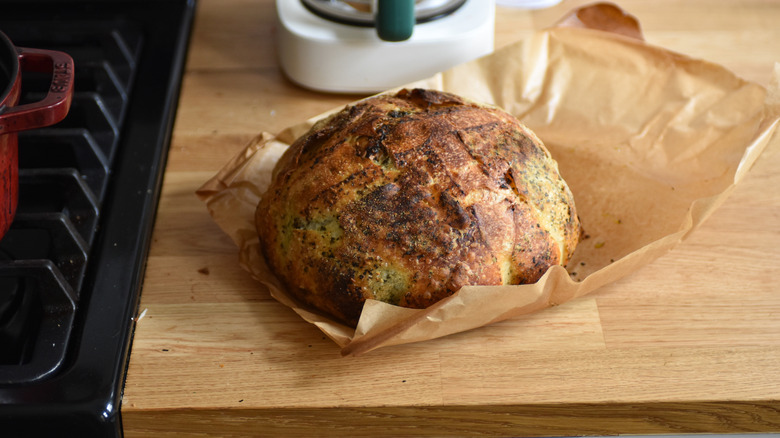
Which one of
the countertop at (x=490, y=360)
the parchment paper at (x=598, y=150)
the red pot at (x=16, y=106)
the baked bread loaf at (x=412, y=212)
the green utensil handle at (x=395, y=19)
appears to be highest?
the red pot at (x=16, y=106)

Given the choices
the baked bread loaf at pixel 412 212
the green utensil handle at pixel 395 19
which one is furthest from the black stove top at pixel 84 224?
the green utensil handle at pixel 395 19

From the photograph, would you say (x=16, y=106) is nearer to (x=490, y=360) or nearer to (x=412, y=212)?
(x=412, y=212)

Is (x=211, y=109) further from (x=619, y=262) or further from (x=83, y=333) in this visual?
(x=619, y=262)

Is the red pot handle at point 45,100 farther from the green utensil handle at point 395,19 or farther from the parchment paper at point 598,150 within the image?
the green utensil handle at point 395,19

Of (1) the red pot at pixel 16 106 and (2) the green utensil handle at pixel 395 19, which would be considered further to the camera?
(2) the green utensil handle at pixel 395 19

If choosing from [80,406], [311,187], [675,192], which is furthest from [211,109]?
[675,192]

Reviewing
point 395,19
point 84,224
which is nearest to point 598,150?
point 395,19

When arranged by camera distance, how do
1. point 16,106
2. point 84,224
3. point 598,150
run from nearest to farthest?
point 16,106
point 84,224
point 598,150
